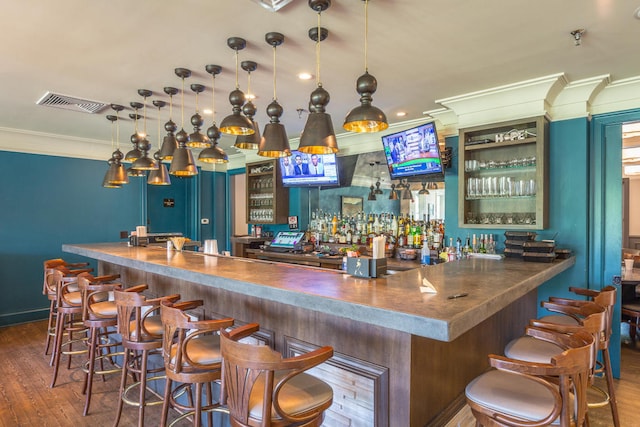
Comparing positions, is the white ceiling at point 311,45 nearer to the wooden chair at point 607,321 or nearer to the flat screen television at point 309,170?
the flat screen television at point 309,170

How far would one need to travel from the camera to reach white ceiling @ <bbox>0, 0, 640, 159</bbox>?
231 cm

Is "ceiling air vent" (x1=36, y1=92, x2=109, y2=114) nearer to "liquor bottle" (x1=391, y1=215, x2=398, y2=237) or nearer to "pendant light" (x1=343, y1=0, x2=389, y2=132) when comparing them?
"pendant light" (x1=343, y1=0, x2=389, y2=132)

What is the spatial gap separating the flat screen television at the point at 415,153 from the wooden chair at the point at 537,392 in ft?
8.79

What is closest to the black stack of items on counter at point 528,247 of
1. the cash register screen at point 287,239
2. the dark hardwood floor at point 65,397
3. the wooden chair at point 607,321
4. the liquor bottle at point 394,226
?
the wooden chair at point 607,321

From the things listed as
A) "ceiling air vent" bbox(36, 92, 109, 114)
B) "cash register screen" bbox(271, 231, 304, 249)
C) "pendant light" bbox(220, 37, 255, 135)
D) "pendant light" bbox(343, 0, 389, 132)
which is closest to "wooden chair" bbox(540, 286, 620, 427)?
"pendant light" bbox(343, 0, 389, 132)

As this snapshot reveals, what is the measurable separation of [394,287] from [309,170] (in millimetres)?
3910

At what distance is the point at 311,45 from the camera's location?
278 centimetres

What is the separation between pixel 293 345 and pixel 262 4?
1.96 m

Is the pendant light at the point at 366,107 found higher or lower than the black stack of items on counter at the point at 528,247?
higher

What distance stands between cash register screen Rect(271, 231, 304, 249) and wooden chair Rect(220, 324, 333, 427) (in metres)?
4.14

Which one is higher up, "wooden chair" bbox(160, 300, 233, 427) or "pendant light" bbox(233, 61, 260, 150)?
"pendant light" bbox(233, 61, 260, 150)

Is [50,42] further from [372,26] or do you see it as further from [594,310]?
[594,310]

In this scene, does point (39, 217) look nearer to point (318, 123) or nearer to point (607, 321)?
point (318, 123)

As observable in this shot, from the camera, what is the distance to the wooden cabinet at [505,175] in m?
3.64
